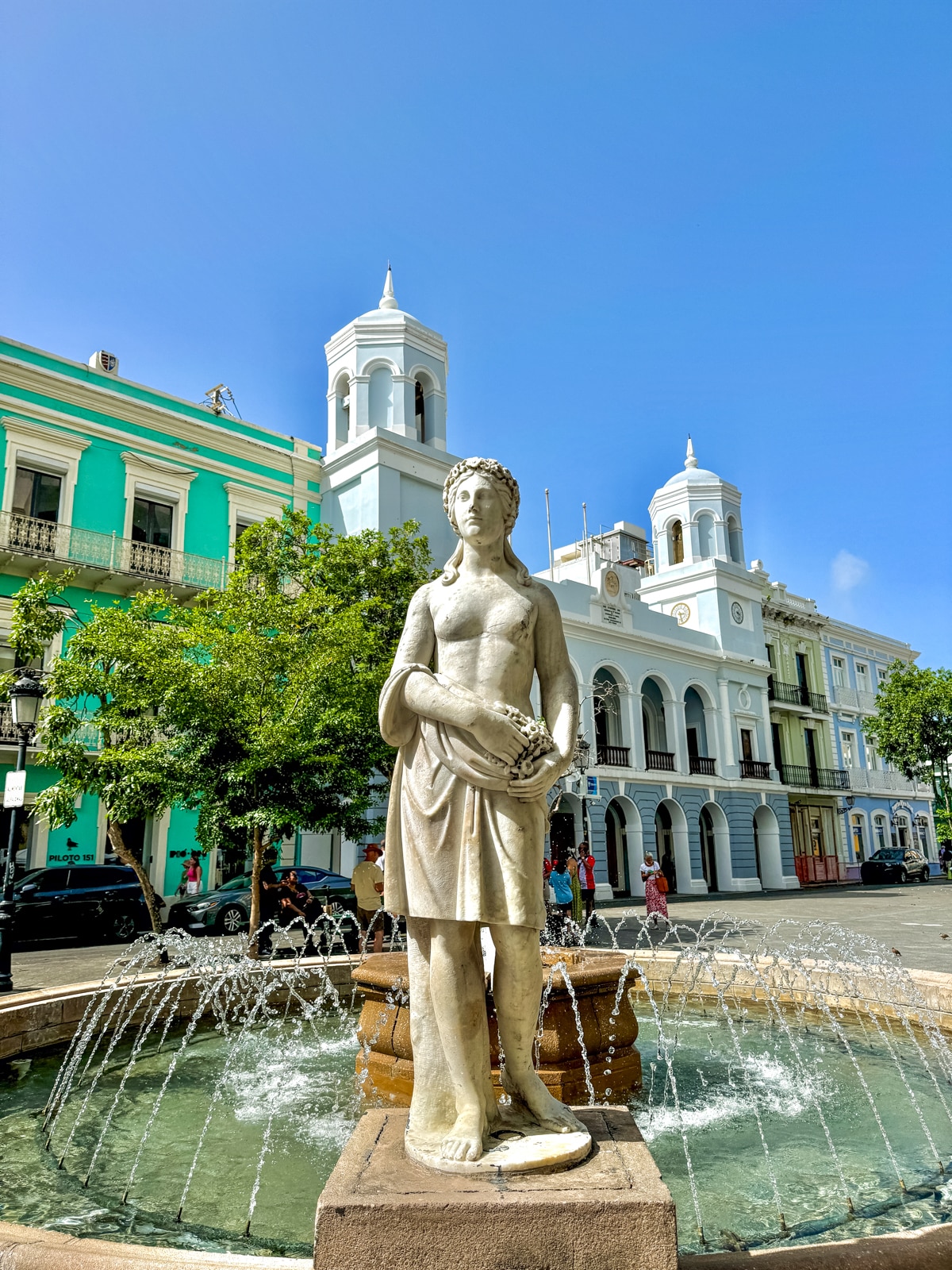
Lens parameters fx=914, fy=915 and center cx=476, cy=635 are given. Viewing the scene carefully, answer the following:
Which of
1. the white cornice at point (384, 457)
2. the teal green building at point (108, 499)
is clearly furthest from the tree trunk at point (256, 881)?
the white cornice at point (384, 457)

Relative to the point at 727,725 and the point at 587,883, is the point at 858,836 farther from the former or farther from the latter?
the point at 587,883

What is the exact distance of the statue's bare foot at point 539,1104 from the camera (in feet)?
8.25

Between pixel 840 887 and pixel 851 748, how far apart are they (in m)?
9.05

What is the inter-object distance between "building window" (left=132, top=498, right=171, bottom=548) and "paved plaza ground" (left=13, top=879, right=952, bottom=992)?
368 inches

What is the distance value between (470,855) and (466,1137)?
2.36 ft

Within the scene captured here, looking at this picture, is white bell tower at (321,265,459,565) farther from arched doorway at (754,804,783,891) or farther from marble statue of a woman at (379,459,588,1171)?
marble statue of a woman at (379,459,588,1171)

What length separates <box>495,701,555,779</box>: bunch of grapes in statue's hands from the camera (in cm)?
266

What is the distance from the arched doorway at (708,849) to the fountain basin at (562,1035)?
88.2 feet

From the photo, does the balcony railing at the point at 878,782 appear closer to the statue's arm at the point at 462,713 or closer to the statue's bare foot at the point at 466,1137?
the statue's arm at the point at 462,713

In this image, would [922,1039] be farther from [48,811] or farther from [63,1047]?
[48,811]

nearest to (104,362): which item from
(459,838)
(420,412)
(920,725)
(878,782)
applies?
(420,412)

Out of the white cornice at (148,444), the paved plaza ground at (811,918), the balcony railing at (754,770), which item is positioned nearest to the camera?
the paved plaza ground at (811,918)

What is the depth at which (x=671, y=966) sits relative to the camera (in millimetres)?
7250

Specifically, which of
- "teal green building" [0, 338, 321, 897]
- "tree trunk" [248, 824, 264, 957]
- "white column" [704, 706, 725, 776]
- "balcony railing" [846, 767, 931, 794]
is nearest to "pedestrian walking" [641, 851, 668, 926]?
"tree trunk" [248, 824, 264, 957]
